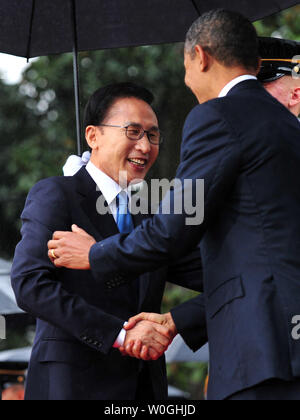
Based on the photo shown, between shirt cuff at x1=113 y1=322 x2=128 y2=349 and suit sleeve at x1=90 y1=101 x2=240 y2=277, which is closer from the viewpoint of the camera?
suit sleeve at x1=90 y1=101 x2=240 y2=277

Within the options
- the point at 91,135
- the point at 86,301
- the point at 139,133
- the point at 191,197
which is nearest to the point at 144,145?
the point at 139,133

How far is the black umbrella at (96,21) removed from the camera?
13.2 ft

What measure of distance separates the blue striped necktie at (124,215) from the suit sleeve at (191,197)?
2.19 ft

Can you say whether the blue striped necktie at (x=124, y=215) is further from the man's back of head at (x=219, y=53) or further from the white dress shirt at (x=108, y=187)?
the man's back of head at (x=219, y=53)

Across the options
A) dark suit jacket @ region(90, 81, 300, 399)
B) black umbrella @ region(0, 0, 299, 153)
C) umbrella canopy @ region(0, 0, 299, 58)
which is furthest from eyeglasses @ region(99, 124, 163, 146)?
dark suit jacket @ region(90, 81, 300, 399)

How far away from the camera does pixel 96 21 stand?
4129 millimetres

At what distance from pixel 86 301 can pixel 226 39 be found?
1167 millimetres

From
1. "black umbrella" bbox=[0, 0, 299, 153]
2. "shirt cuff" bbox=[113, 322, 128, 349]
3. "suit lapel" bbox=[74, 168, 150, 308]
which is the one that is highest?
"black umbrella" bbox=[0, 0, 299, 153]

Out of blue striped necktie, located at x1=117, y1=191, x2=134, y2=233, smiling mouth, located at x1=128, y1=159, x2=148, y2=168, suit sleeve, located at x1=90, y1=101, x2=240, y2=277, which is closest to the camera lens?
suit sleeve, located at x1=90, y1=101, x2=240, y2=277

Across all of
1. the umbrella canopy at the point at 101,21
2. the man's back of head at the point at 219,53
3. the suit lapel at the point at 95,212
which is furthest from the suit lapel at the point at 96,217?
the umbrella canopy at the point at 101,21

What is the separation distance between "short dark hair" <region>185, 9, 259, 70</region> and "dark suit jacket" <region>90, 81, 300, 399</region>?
0.49ft

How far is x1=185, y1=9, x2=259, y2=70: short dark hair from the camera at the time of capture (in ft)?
9.11

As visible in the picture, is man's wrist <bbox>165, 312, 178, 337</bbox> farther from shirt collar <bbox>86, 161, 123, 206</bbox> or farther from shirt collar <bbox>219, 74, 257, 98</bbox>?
shirt collar <bbox>219, 74, 257, 98</bbox>
